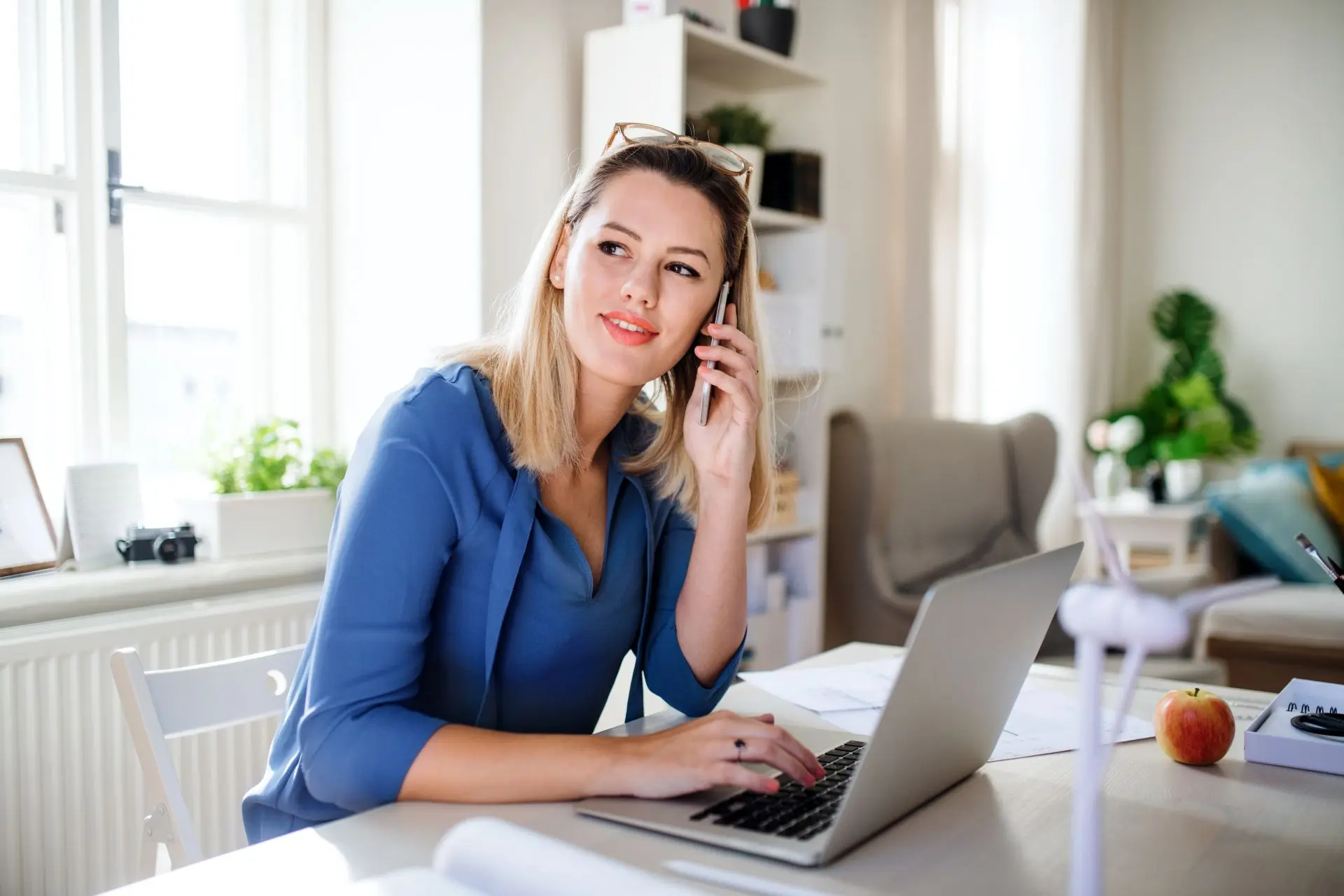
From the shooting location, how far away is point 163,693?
3.95 ft

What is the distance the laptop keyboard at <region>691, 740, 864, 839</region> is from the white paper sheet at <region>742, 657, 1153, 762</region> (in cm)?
13

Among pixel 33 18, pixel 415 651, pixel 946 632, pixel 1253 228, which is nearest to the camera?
pixel 946 632

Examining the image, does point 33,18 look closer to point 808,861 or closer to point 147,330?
point 147,330

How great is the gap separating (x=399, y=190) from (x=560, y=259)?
1456mm

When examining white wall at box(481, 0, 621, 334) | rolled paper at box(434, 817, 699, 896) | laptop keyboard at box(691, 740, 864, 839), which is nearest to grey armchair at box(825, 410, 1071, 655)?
white wall at box(481, 0, 621, 334)

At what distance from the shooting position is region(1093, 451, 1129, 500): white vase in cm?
472

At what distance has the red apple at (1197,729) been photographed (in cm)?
107

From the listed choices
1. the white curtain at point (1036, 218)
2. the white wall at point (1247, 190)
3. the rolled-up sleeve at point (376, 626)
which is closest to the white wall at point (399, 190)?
the rolled-up sleeve at point (376, 626)

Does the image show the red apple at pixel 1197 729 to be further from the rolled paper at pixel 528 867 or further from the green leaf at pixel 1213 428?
the green leaf at pixel 1213 428

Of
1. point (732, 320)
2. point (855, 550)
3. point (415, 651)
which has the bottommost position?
point (855, 550)

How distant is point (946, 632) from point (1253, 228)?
209 inches

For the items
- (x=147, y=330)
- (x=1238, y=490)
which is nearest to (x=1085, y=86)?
(x=1238, y=490)

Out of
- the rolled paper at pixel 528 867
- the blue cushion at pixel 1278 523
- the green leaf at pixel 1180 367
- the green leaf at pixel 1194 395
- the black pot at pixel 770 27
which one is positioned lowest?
the blue cushion at pixel 1278 523

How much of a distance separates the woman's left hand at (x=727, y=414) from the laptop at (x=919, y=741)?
43 centimetres
